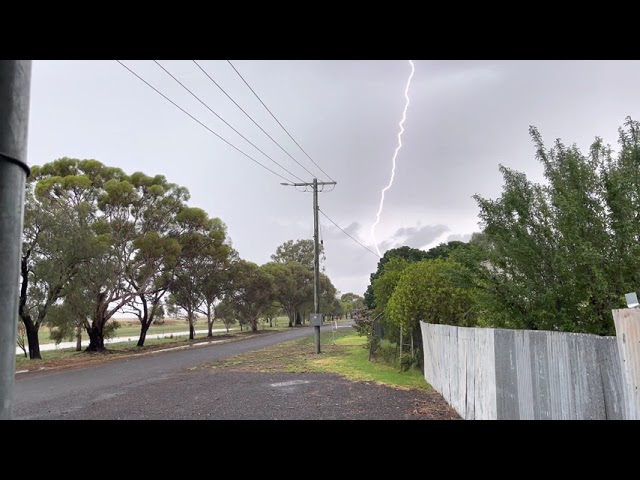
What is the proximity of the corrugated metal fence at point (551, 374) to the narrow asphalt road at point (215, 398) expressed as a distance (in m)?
1.35

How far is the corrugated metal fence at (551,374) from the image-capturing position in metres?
3.21

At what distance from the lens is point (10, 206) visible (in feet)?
3.93

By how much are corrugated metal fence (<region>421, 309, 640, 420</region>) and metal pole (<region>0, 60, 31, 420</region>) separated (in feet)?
10.8

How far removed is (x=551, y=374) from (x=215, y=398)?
241 inches

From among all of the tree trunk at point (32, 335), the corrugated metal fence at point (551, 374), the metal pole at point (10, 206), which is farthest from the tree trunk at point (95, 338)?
the metal pole at point (10, 206)

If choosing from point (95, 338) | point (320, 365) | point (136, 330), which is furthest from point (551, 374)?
point (136, 330)

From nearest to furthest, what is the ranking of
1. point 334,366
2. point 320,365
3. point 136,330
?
point 334,366 < point 320,365 < point 136,330

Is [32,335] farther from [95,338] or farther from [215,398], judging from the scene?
[215,398]

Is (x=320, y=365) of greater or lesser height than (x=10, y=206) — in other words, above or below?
below

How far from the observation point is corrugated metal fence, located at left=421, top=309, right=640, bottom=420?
321cm
